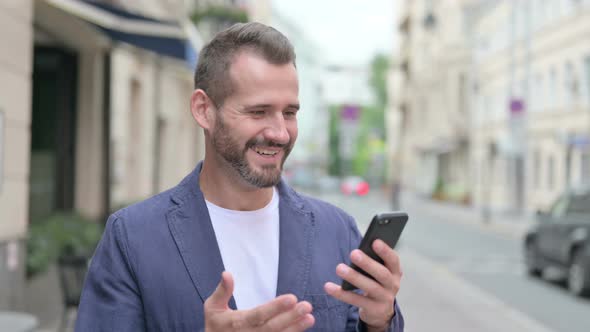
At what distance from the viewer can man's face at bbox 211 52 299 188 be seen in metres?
2.12

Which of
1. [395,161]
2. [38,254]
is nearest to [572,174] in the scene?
[38,254]

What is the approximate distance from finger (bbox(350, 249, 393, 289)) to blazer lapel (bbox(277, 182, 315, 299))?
320 mm

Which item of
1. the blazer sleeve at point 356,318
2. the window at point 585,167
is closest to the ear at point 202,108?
the blazer sleeve at point 356,318

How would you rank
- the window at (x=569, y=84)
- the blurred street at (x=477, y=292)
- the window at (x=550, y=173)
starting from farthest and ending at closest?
the window at (x=550, y=173), the window at (x=569, y=84), the blurred street at (x=477, y=292)

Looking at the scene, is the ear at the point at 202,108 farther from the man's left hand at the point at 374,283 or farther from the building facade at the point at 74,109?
the building facade at the point at 74,109

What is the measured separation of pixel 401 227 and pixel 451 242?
70.8ft

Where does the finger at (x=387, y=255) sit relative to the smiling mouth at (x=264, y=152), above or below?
below

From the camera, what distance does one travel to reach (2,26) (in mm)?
7578

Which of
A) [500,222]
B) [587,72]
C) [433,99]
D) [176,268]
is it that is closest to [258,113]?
[176,268]

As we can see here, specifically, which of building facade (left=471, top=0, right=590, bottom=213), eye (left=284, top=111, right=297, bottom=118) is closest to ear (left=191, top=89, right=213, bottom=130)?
eye (left=284, top=111, right=297, bottom=118)

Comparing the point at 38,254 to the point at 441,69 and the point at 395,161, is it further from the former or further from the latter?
the point at 395,161

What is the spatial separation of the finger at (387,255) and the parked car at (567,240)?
10959 millimetres

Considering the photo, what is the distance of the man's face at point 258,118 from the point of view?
2123 millimetres

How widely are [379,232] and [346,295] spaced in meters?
0.17
